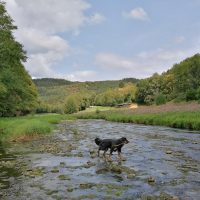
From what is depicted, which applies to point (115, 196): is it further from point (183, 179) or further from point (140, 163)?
point (140, 163)

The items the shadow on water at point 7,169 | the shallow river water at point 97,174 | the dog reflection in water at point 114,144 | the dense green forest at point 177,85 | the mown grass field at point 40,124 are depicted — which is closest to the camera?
the shallow river water at point 97,174

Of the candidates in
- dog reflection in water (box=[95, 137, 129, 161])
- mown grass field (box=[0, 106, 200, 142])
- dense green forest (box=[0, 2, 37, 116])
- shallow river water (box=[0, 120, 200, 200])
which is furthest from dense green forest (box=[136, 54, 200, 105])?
dog reflection in water (box=[95, 137, 129, 161])

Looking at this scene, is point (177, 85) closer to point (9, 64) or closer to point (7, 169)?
point (9, 64)

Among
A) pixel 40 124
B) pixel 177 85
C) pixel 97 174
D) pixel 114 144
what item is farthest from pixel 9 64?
pixel 177 85

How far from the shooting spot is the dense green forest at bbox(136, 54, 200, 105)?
311 feet

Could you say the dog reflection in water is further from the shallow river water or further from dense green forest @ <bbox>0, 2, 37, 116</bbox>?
dense green forest @ <bbox>0, 2, 37, 116</bbox>

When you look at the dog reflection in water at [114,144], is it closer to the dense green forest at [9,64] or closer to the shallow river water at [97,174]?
the shallow river water at [97,174]

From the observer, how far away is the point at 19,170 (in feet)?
56.3

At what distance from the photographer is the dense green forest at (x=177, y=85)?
311ft

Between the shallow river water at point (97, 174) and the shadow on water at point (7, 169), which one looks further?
the shadow on water at point (7, 169)

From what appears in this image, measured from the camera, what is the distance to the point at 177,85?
405 ft

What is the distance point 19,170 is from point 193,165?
8527mm

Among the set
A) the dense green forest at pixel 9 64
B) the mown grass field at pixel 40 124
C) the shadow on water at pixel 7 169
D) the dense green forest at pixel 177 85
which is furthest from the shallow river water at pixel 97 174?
the dense green forest at pixel 177 85

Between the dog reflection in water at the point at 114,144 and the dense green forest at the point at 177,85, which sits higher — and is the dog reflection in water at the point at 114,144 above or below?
below
